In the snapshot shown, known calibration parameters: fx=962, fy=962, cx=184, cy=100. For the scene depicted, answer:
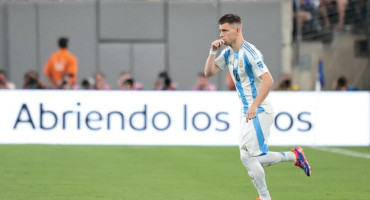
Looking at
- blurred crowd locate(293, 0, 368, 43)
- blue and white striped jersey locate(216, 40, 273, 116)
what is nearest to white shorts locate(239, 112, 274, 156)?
blue and white striped jersey locate(216, 40, 273, 116)

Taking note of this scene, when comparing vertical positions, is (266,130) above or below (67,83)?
above

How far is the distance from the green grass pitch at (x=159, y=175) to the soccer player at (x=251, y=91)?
1309 mm

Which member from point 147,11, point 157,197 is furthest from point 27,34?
point 157,197

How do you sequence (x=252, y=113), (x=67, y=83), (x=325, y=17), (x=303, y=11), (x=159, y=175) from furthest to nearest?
(x=303, y=11)
(x=325, y=17)
(x=67, y=83)
(x=159, y=175)
(x=252, y=113)

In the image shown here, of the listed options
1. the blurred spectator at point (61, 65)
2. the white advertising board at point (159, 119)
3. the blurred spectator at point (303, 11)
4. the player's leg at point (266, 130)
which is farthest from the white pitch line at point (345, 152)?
the player's leg at point (266, 130)

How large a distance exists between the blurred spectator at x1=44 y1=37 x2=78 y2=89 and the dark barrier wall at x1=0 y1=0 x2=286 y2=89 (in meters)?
4.11

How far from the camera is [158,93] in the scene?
19.9 meters

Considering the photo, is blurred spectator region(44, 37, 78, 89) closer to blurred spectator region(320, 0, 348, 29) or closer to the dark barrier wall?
the dark barrier wall

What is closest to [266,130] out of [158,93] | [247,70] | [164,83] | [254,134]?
[254,134]

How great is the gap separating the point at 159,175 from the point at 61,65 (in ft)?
30.5

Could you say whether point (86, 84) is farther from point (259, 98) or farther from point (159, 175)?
point (259, 98)

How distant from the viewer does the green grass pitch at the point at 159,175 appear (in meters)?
11.2

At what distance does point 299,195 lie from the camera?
11.3 metres

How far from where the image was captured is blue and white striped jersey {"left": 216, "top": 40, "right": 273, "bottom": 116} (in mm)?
9523
